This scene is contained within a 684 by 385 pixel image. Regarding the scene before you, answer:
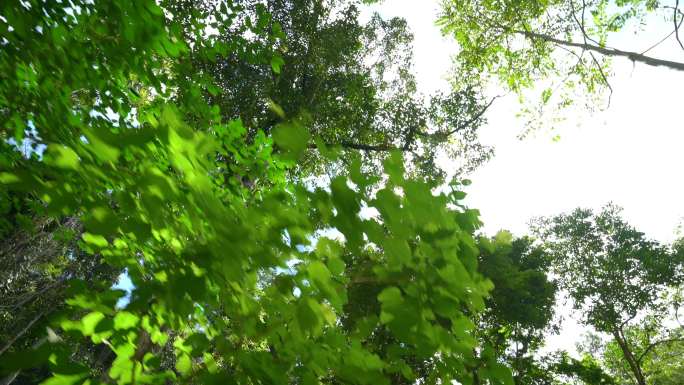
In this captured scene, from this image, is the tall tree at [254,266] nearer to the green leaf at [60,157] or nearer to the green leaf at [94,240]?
the green leaf at [60,157]

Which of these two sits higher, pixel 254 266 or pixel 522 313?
pixel 522 313

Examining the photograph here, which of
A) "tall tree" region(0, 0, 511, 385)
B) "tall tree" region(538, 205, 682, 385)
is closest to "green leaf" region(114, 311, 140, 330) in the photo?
"tall tree" region(0, 0, 511, 385)

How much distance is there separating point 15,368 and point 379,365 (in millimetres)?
1000

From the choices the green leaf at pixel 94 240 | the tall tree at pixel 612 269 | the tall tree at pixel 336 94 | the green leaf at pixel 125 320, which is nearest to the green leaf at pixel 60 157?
the green leaf at pixel 125 320

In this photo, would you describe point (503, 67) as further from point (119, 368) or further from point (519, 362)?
point (119, 368)

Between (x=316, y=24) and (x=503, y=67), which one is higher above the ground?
(x=503, y=67)

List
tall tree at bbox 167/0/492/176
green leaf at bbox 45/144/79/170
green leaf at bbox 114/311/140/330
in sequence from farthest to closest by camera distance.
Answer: tall tree at bbox 167/0/492/176
green leaf at bbox 114/311/140/330
green leaf at bbox 45/144/79/170

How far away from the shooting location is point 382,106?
1345cm

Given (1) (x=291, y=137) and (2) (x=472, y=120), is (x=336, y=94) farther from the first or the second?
(1) (x=291, y=137)

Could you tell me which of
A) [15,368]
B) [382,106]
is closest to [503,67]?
[382,106]

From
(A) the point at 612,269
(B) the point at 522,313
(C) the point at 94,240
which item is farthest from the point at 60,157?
(A) the point at 612,269

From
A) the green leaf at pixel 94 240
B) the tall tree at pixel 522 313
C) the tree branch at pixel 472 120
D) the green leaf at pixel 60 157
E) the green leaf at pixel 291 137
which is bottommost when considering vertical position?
the green leaf at pixel 60 157

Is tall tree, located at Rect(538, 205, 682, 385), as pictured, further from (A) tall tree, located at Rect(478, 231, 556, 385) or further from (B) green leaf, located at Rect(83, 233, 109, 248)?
(B) green leaf, located at Rect(83, 233, 109, 248)

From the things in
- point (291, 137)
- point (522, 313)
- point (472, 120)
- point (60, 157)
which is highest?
point (472, 120)
